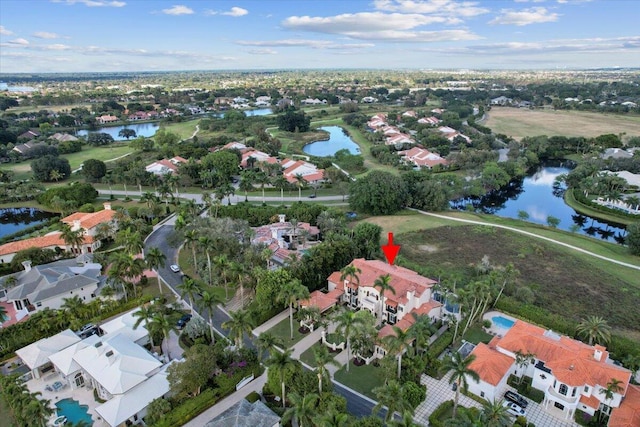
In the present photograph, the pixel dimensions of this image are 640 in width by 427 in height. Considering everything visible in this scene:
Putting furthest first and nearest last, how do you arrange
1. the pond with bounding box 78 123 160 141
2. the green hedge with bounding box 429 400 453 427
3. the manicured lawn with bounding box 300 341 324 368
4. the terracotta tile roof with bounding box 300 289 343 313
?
the pond with bounding box 78 123 160 141 → the terracotta tile roof with bounding box 300 289 343 313 → the manicured lawn with bounding box 300 341 324 368 → the green hedge with bounding box 429 400 453 427

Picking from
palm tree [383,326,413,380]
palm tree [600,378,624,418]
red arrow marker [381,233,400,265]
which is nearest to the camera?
palm tree [600,378,624,418]

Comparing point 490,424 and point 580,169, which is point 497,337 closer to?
point 490,424

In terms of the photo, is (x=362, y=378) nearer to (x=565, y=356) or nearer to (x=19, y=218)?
(x=565, y=356)

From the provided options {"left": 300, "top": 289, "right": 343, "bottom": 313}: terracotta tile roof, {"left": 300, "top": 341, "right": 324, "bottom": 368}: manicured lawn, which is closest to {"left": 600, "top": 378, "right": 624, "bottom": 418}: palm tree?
{"left": 300, "top": 341, "right": 324, "bottom": 368}: manicured lawn

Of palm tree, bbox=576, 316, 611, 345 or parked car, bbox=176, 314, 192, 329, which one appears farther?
parked car, bbox=176, 314, 192, 329

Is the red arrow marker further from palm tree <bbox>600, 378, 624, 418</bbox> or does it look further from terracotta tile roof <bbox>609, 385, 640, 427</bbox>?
terracotta tile roof <bbox>609, 385, 640, 427</bbox>

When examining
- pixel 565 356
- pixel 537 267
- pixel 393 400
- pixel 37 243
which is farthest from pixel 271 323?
pixel 37 243
